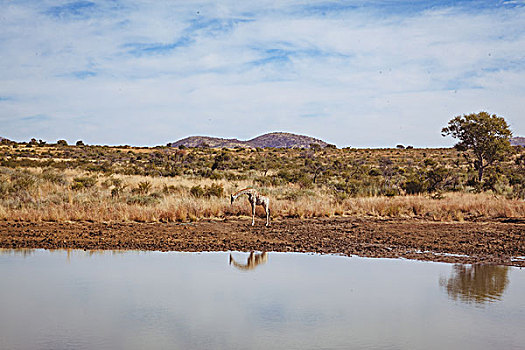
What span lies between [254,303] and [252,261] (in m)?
3.57

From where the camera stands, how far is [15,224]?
16.3 metres

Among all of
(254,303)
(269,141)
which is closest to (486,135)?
(254,303)

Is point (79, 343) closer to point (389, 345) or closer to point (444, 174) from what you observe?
point (389, 345)

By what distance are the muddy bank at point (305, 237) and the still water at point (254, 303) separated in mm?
1031

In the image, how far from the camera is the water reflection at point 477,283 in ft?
31.0

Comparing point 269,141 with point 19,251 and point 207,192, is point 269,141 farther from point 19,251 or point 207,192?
point 19,251

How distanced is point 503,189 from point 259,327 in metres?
21.7

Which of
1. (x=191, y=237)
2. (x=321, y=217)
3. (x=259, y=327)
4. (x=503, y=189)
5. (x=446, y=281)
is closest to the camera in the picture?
(x=259, y=327)

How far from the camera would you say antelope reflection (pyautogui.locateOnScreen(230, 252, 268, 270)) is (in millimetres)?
11780

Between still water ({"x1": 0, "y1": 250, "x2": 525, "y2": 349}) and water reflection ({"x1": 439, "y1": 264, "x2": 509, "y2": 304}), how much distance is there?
0.02m

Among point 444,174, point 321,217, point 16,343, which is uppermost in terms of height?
point 444,174

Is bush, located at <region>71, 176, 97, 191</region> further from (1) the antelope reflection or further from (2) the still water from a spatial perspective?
(1) the antelope reflection

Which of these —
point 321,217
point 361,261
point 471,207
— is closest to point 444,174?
point 471,207

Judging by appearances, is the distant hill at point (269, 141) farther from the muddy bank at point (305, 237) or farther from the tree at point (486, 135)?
the muddy bank at point (305, 237)
